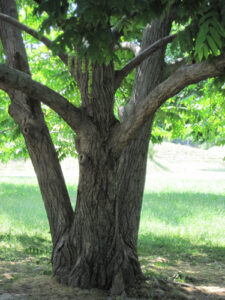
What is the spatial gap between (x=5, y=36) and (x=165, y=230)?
24.2 ft

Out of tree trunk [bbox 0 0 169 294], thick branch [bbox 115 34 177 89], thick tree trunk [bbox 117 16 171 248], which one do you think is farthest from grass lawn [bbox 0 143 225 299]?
thick branch [bbox 115 34 177 89]

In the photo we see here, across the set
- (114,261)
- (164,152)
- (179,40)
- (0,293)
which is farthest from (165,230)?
(164,152)

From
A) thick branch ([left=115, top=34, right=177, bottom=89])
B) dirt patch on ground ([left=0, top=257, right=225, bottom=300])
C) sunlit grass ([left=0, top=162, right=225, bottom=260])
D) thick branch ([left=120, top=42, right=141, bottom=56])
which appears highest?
thick branch ([left=120, top=42, right=141, bottom=56])

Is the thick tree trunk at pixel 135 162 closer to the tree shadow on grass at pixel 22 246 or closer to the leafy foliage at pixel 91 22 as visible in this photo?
the tree shadow on grass at pixel 22 246

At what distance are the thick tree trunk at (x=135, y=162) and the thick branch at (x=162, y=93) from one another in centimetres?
100

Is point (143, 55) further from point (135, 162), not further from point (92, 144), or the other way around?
point (135, 162)

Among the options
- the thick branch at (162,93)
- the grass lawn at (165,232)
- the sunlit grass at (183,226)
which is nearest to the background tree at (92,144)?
the thick branch at (162,93)

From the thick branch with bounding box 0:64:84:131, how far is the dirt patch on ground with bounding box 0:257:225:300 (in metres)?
2.02

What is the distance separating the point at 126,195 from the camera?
19.7 feet

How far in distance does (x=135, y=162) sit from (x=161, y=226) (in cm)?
636

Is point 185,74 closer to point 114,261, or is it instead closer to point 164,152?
point 114,261

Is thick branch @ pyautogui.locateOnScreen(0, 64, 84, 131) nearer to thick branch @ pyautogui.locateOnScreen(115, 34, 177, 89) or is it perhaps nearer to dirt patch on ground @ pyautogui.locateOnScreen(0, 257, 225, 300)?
thick branch @ pyautogui.locateOnScreen(115, 34, 177, 89)

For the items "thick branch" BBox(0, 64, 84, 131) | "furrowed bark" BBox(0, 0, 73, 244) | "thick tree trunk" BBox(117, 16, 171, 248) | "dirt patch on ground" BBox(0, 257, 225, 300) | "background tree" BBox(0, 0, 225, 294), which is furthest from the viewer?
"thick tree trunk" BBox(117, 16, 171, 248)

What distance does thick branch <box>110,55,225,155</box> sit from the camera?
4.07 meters
